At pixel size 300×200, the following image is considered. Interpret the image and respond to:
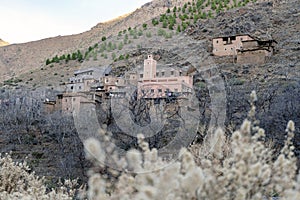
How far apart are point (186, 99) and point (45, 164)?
6889mm

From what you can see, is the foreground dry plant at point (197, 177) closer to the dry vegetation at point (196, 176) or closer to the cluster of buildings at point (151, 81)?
the dry vegetation at point (196, 176)

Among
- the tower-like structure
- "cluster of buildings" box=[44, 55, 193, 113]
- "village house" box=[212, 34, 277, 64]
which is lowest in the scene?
"cluster of buildings" box=[44, 55, 193, 113]

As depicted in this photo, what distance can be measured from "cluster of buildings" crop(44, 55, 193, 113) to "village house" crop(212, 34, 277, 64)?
4065 millimetres

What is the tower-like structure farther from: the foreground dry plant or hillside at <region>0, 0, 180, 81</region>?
hillside at <region>0, 0, 180, 81</region>

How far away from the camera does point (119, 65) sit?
3356 cm

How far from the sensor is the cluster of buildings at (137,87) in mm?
23067

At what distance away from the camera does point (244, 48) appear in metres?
28.7

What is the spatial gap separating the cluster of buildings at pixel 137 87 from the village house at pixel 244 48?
4065 millimetres

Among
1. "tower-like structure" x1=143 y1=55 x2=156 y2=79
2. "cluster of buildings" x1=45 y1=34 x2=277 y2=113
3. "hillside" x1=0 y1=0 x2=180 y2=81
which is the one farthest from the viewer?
"hillside" x1=0 y1=0 x2=180 y2=81

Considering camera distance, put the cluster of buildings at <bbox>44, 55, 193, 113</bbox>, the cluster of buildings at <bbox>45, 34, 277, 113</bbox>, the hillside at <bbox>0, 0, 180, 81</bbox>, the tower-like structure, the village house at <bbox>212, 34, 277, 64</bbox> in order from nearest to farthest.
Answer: the cluster of buildings at <bbox>44, 55, 193, 113</bbox> < the cluster of buildings at <bbox>45, 34, 277, 113</bbox> < the tower-like structure < the village house at <bbox>212, 34, 277, 64</bbox> < the hillside at <bbox>0, 0, 180, 81</bbox>

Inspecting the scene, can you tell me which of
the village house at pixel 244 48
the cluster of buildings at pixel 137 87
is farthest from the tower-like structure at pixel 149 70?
the village house at pixel 244 48

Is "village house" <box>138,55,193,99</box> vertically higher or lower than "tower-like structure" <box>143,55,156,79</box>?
lower

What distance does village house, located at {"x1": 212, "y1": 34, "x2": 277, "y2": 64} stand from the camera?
91.1 feet

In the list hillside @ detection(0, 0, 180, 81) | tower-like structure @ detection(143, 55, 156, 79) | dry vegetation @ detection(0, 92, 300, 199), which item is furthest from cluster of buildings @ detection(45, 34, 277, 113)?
hillside @ detection(0, 0, 180, 81)
